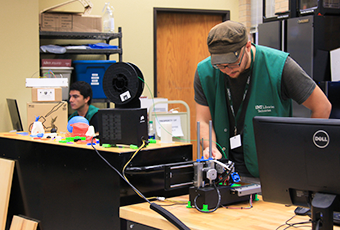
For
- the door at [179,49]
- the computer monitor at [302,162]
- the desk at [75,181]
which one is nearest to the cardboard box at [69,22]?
the door at [179,49]

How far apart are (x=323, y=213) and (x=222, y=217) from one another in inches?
16.6

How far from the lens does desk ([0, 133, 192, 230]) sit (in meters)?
1.51

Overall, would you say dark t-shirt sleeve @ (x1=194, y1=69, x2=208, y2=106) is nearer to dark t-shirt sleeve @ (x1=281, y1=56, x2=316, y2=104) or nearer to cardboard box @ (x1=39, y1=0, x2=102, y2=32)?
dark t-shirt sleeve @ (x1=281, y1=56, x2=316, y2=104)

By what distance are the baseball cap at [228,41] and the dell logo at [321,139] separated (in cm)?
71

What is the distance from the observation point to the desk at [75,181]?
1.51m

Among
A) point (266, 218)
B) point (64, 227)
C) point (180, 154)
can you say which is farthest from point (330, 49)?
point (64, 227)

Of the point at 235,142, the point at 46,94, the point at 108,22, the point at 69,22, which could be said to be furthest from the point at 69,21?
the point at 235,142

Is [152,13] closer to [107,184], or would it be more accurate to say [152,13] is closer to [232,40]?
[232,40]

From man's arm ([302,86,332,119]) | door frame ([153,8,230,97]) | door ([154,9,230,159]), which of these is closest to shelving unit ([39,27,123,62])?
door frame ([153,8,230,97])

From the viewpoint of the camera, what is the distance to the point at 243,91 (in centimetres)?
184

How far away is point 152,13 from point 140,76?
3.17m

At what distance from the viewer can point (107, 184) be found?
4.99 ft

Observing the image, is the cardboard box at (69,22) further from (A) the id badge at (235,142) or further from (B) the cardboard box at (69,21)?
(A) the id badge at (235,142)

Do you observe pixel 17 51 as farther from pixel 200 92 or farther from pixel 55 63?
pixel 200 92
